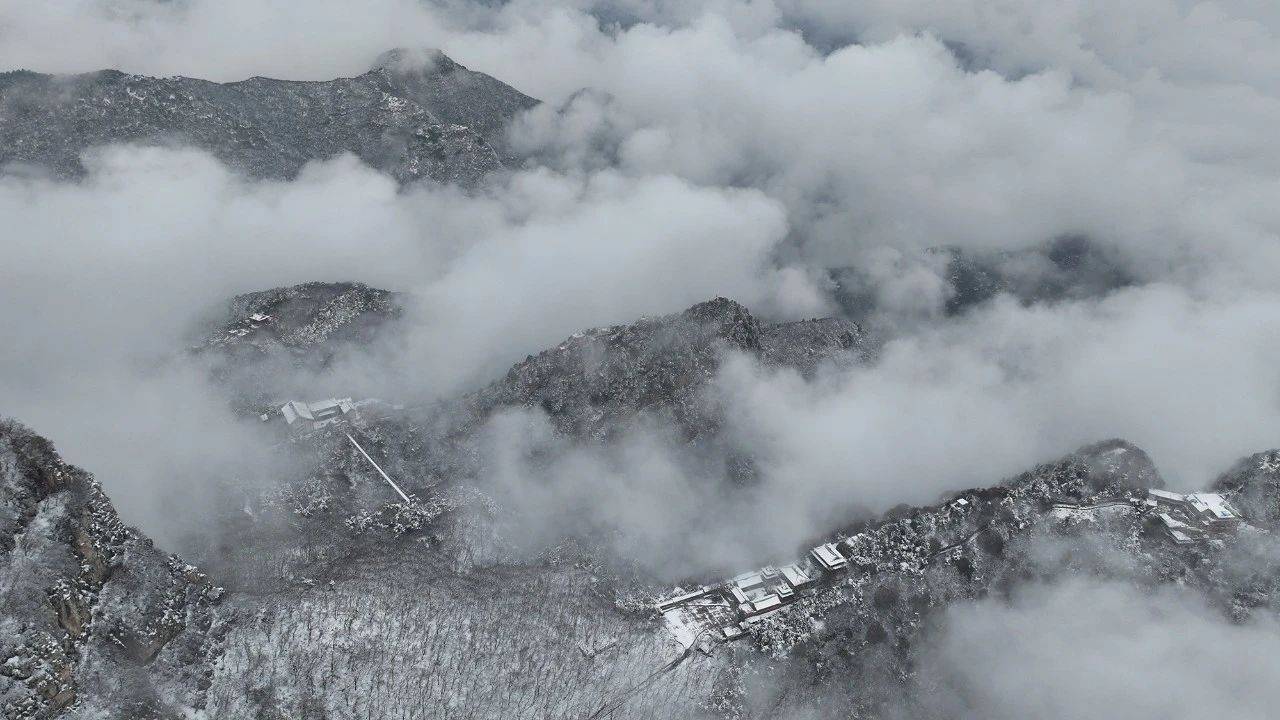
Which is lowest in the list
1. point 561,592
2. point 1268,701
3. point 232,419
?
point 1268,701

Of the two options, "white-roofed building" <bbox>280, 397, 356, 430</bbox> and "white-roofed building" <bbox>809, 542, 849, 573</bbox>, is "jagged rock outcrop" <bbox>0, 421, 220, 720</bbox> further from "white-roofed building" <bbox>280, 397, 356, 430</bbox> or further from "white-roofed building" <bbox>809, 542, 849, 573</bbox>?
"white-roofed building" <bbox>809, 542, 849, 573</bbox>

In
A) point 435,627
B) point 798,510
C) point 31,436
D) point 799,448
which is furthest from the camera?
point 799,448

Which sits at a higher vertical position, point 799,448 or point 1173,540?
point 799,448

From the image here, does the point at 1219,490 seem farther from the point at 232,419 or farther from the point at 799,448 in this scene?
the point at 232,419

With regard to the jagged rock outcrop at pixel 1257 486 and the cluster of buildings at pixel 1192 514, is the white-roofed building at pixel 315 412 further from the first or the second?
the jagged rock outcrop at pixel 1257 486

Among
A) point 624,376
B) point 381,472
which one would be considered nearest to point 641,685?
point 381,472

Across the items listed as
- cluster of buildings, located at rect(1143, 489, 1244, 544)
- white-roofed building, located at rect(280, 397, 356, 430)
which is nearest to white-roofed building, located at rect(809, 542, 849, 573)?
cluster of buildings, located at rect(1143, 489, 1244, 544)

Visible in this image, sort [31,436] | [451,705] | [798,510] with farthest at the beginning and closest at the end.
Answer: [798,510] → [451,705] → [31,436]

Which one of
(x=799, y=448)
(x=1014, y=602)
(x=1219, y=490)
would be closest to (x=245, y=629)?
(x=799, y=448)
